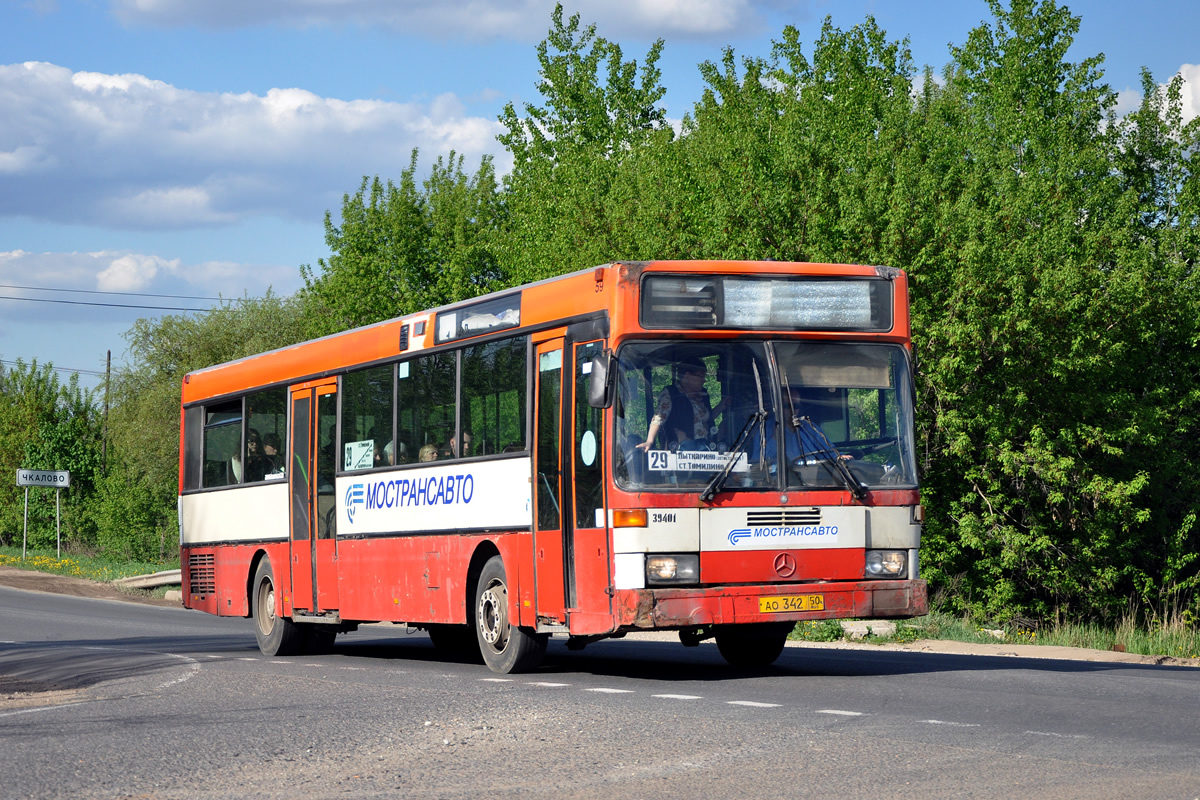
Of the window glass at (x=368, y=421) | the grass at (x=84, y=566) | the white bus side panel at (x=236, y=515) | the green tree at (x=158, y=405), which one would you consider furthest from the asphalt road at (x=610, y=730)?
the green tree at (x=158, y=405)

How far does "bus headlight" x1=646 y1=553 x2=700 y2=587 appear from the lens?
11.8 meters

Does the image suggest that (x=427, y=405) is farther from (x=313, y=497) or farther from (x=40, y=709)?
(x=40, y=709)

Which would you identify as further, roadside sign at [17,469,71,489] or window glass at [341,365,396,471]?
roadside sign at [17,469,71,489]

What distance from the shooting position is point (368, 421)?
15.9 metres

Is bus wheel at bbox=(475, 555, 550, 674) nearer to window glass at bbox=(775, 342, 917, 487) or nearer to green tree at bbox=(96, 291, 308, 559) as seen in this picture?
window glass at bbox=(775, 342, 917, 487)

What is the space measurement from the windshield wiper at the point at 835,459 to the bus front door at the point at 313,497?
20.3ft

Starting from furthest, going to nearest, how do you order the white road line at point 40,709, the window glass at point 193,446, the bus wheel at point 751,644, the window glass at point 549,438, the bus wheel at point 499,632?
the window glass at point 193,446
the bus wheel at point 751,644
the bus wheel at point 499,632
the window glass at point 549,438
the white road line at point 40,709

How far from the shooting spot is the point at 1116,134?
36250 mm

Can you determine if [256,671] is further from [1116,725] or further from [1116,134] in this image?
[1116,134]

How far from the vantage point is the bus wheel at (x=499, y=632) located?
527 inches

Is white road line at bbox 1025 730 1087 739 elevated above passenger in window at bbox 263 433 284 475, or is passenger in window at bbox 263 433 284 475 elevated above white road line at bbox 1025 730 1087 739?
passenger in window at bbox 263 433 284 475

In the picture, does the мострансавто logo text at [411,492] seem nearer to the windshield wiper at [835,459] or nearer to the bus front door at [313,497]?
the bus front door at [313,497]

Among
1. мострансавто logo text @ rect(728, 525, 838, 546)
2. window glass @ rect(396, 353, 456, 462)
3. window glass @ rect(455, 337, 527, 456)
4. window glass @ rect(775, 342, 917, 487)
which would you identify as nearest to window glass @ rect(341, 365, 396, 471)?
window glass @ rect(396, 353, 456, 462)

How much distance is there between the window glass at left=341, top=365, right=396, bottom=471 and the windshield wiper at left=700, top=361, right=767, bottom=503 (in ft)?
14.1
